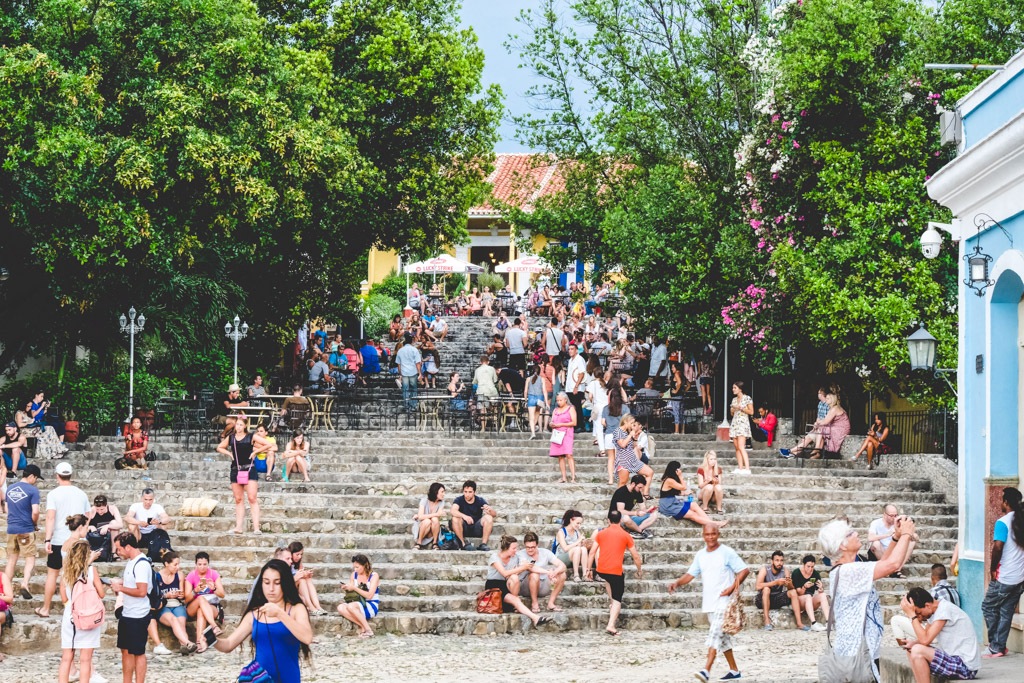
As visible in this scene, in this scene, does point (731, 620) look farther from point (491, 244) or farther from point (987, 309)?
A: point (491, 244)

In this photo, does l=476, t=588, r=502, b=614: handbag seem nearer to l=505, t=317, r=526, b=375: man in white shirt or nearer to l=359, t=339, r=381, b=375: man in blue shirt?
l=505, t=317, r=526, b=375: man in white shirt

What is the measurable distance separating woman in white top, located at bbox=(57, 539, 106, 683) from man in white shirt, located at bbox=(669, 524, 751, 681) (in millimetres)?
5150

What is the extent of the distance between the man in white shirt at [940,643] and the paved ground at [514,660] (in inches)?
80.0

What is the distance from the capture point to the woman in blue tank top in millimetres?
8695

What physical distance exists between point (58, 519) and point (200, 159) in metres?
8.49

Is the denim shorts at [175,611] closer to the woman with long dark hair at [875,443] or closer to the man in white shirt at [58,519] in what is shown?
the man in white shirt at [58,519]

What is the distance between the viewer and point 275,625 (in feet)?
28.7

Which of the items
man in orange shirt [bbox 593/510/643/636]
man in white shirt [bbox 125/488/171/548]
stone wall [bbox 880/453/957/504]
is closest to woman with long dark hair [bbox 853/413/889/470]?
stone wall [bbox 880/453/957/504]

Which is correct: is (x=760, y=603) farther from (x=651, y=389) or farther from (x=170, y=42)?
(x=170, y=42)

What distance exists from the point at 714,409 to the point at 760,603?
1168 cm

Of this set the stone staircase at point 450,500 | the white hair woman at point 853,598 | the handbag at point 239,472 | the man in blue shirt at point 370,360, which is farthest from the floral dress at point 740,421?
the man in blue shirt at point 370,360

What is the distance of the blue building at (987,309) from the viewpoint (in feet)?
48.5

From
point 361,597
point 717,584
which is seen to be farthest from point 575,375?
point 717,584

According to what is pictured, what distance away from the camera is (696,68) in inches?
1150
